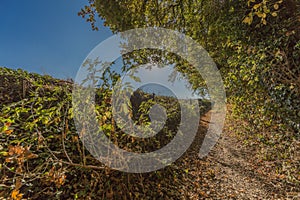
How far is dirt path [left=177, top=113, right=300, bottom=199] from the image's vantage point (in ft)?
9.97

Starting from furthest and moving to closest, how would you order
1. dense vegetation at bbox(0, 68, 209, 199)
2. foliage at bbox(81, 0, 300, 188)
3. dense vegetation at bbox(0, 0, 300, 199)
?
1. foliage at bbox(81, 0, 300, 188)
2. dense vegetation at bbox(0, 0, 300, 199)
3. dense vegetation at bbox(0, 68, 209, 199)

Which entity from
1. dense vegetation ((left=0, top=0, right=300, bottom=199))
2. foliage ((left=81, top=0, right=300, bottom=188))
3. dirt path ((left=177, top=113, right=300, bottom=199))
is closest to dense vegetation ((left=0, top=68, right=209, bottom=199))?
dense vegetation ((left=0, top=0, right=300, bottom=199))

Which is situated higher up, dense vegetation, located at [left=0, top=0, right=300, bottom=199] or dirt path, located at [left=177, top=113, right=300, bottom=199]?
dense vegetation, located at [left=0, top=0, right=300, bottom=199]

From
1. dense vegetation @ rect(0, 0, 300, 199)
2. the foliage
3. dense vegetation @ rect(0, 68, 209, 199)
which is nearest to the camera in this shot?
dense vegetation @ rect(0, 68, 209, 199)

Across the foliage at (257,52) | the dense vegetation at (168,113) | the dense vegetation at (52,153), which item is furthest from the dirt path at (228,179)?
the dense vegetation at (52,153)

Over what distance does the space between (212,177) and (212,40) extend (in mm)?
3893

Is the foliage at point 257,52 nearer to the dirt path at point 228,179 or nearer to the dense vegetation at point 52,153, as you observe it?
the dirt path at point 228,179

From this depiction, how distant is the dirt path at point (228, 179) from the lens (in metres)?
3.04

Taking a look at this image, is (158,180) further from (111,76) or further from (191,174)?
(111,76)

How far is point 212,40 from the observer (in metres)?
5.11

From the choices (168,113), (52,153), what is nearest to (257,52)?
(168,113)

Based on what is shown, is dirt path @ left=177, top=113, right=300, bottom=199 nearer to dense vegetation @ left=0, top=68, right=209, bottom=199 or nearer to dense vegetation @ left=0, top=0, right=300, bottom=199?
dense vegetation @ left=0, top=0, right=300, bottom=199

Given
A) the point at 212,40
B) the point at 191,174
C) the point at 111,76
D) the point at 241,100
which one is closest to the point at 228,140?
the point at 241,100

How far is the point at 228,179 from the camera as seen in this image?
11.6 feet
